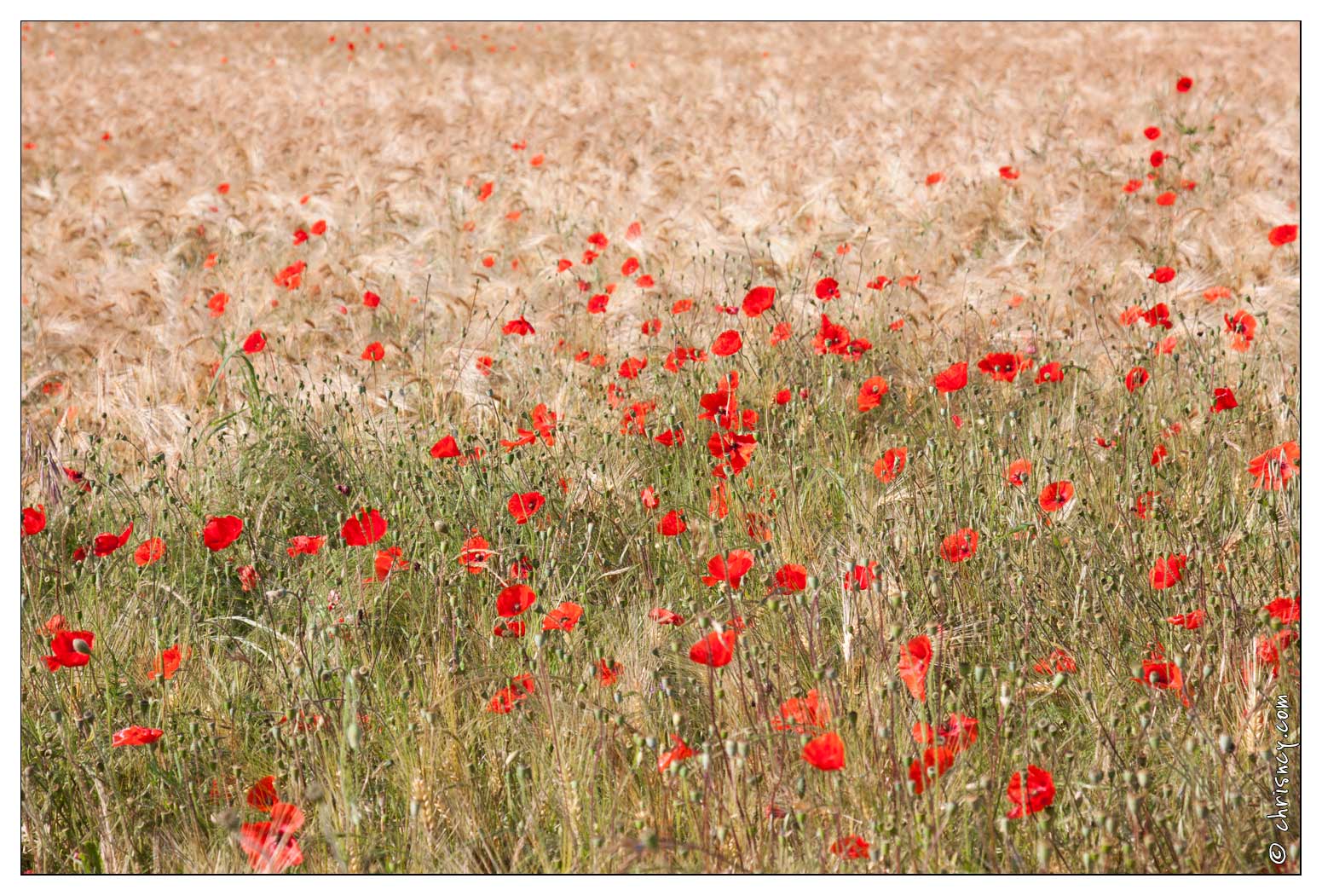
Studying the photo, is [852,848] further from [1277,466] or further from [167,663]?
[1277,466]

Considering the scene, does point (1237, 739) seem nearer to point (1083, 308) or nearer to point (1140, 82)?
point (1083, 308)

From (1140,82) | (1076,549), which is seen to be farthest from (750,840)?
(1140,82)

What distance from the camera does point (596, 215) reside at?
203 inches

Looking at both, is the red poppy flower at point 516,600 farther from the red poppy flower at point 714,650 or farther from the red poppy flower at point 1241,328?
the red poppy flower at point 1241,328

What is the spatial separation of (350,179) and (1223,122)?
494cm

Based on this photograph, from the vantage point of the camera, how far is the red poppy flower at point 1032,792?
1.33 meters

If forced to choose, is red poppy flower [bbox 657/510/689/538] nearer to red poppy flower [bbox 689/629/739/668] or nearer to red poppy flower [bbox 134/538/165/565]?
red poppy flower [bbox 689/629/739/668]

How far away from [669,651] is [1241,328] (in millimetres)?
2022

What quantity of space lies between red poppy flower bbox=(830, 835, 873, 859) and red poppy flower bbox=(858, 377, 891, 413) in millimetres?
1334

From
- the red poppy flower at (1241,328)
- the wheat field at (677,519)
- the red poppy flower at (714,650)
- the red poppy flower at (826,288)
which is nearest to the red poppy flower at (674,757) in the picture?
the wheat field at (677,519)

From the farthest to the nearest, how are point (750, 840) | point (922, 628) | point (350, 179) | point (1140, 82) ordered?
point (1140, 82) → point (350, 179) → point (922, 628) → point (750, 840)

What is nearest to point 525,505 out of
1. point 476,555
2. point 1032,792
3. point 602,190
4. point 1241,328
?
point 476,555

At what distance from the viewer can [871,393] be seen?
8.66 ft

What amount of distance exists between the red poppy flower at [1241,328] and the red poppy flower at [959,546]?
4.35 ft
